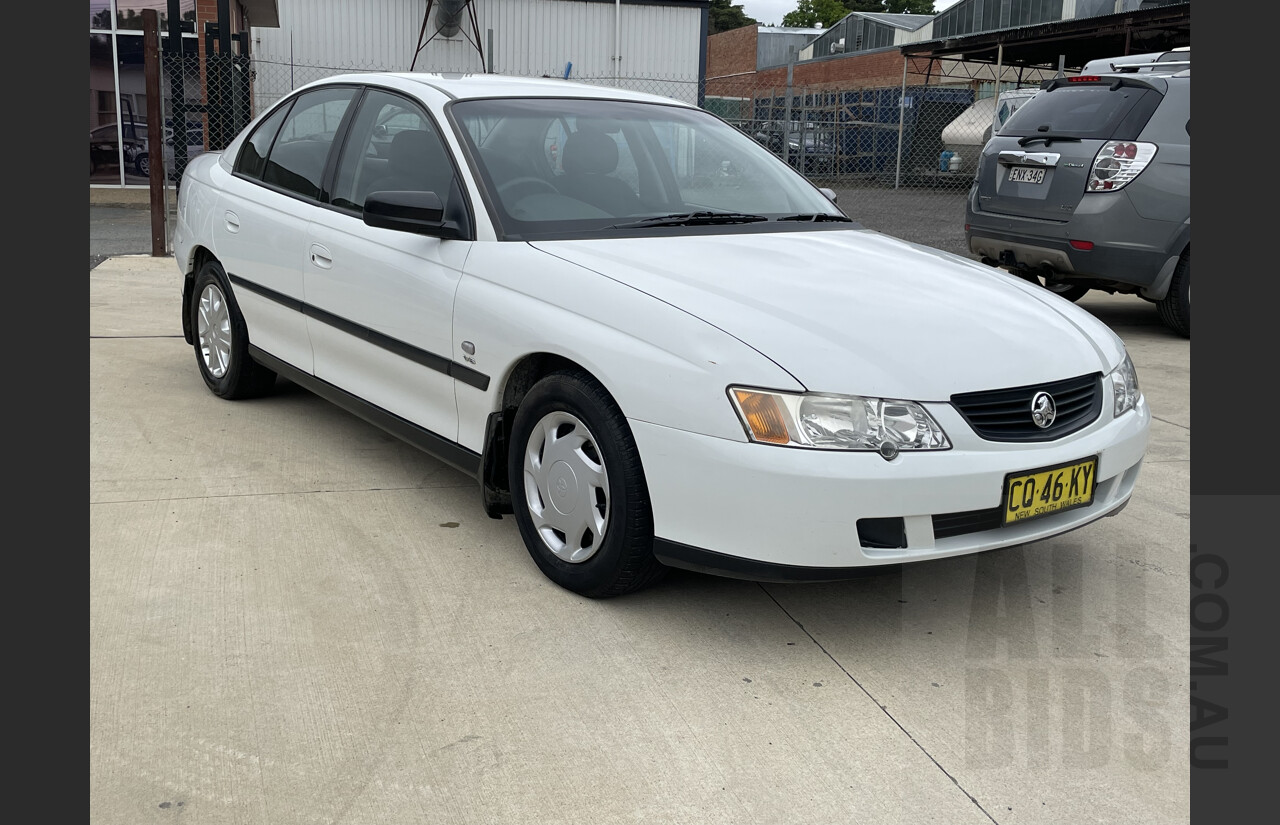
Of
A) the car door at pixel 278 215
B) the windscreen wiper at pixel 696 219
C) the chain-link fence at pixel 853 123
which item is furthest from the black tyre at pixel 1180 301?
the car door at pixel 278 215

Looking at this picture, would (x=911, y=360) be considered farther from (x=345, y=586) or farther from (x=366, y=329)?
(x=366, y=329)

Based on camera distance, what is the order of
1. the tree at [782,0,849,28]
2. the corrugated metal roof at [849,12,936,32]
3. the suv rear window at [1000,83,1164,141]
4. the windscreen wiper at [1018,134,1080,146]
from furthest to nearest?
the tree at [782,0,849,28] → the corrugated metal roof at [849,12,936,32] → the windscreen wiper at [1018,134,1080,146] → the suv rear window at [1000,83,1164,141]

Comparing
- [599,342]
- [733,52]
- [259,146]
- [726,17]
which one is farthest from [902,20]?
[726,17]

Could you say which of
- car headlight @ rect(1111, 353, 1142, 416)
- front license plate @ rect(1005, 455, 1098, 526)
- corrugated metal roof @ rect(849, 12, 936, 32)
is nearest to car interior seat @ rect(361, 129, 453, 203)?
front license plate @ rect(1005, 455, 1098, 526)

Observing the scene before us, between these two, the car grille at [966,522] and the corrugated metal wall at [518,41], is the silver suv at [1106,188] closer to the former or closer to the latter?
the car grille at [966,522]

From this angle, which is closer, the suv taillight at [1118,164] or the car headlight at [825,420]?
the car headlight at [825,420]

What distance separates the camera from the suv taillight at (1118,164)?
768 cm

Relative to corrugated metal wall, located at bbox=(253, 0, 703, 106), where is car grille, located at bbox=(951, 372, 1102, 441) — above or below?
below

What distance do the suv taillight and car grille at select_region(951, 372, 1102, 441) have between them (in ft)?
16.0

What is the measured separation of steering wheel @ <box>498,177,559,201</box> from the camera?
3.93 meters

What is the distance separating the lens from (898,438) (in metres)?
2.98

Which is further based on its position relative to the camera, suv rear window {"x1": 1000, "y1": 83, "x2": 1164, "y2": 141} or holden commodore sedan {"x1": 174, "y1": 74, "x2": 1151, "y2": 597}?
suv rear window {"x1": 1000, "y1": 83, "x2": 1164, "y2": 141}

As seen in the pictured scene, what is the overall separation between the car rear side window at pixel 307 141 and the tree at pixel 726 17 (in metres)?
76.5

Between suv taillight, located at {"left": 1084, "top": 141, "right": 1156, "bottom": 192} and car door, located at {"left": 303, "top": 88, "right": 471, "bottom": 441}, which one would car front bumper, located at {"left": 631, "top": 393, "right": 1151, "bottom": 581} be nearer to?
car door, located at {"left": 303, "top": 88, "right": 471, "bottom": 441}
